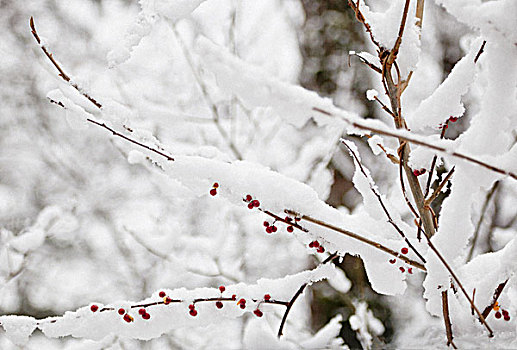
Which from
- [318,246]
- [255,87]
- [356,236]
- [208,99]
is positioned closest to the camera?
[255,87]

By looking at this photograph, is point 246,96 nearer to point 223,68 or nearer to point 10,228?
point 223,68

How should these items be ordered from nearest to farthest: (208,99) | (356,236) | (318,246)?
(356,236) → (318,246) → (208,99)

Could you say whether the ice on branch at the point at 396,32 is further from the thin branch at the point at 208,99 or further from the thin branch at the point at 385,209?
the thin branch at the point at 208,99

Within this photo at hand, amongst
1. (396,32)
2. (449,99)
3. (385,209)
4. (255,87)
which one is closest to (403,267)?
(385,209)

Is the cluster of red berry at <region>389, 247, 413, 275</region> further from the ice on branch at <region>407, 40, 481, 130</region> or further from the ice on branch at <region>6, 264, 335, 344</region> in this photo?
the ice on branch at <region>407, 40, 481, 130</region>

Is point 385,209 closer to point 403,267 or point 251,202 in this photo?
point 403,267

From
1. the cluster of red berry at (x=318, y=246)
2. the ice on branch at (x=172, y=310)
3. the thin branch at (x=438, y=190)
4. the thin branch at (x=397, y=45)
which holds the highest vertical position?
the thin branch at (x=397, y=45)

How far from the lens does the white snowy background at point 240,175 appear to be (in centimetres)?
75

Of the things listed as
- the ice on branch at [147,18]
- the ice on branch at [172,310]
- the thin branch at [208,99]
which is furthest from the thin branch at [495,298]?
the thin branch at [208,99]

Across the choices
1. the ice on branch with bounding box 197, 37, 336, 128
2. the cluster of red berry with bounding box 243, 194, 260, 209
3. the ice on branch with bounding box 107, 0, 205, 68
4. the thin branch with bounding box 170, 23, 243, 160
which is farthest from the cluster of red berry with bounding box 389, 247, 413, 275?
the thin branch with bounding box 170, 23, 243, 160

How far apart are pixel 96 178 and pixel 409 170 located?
14.3 ft

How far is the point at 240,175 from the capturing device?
808 millimetres

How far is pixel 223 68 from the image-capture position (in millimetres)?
499

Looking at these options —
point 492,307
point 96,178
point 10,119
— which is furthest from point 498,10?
point 10,119
